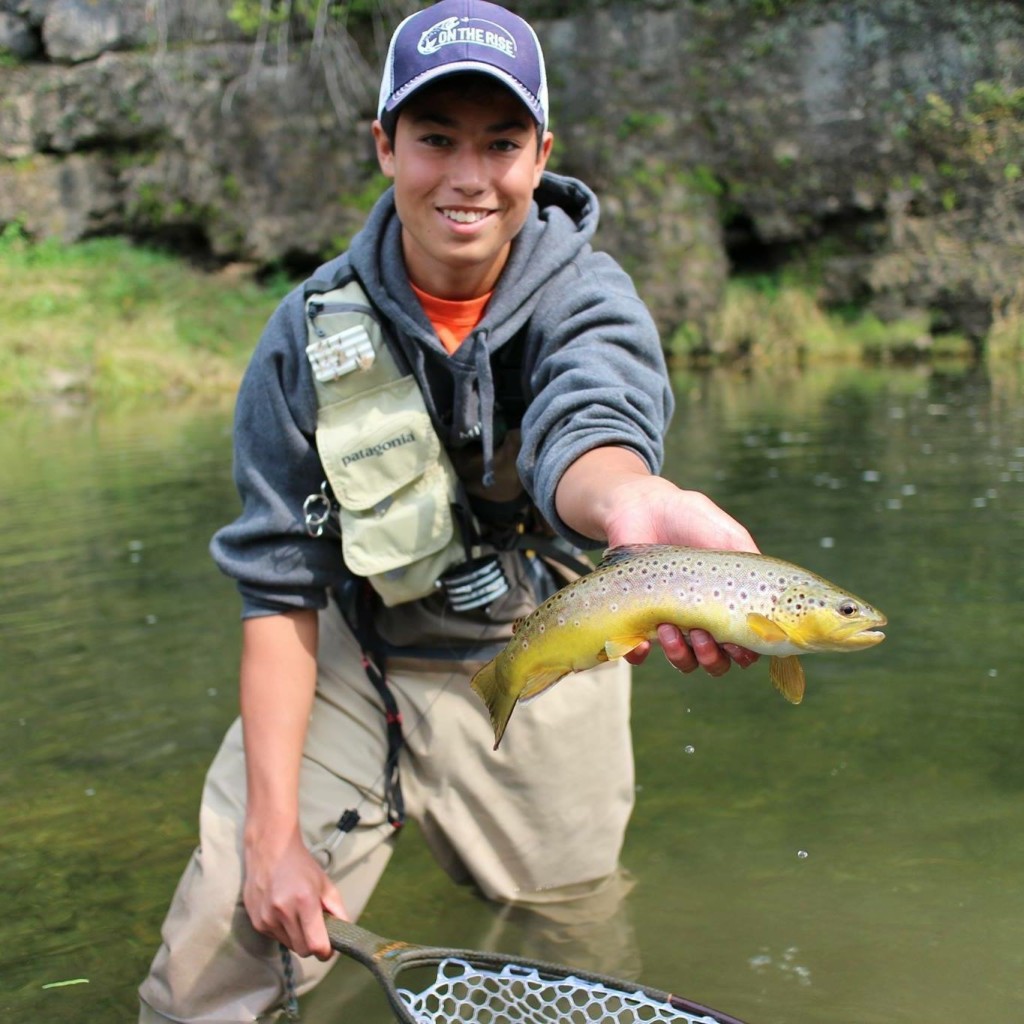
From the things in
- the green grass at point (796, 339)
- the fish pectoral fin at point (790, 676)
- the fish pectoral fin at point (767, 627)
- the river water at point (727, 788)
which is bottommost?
the green grass at point (796, 339)

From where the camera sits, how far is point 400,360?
335cm

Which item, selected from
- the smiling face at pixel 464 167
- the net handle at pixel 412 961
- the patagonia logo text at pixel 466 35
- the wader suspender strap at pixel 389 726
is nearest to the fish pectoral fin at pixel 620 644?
the net handle at pixel 412 961

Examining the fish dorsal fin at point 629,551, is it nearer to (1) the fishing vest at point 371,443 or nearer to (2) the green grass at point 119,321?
(1) the fishing vest at point 371,443

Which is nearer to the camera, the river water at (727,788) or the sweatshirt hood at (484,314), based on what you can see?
the sweatshirt hood at (484,314)

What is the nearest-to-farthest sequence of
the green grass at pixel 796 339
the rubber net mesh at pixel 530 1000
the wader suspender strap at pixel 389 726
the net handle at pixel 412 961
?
the net handle at pixel 412 961
the rubber net mesh at pixel 530 1000
the wader suspender strap at pixel 389 726
the green grass at pixel 796 339

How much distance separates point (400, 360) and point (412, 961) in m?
1.53

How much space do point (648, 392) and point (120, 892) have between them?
2522 mm

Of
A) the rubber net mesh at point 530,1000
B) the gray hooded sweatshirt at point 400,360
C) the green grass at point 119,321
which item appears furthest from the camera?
the green grass at point 119,321

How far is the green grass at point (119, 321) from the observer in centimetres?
2036

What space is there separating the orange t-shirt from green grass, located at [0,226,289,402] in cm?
1790

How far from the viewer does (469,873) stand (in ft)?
12.0

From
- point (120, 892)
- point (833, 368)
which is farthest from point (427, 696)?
point (833, 368)

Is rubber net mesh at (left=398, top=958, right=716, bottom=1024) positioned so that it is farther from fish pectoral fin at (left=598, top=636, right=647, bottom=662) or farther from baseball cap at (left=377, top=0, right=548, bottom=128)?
baseball cap at (left=377, top=0, right=548, bottom=128)

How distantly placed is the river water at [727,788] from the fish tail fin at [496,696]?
124 centimetres
